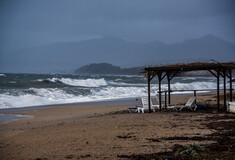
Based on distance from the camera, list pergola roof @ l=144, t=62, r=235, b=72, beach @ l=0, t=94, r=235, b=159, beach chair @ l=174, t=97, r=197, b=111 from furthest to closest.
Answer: beach chair @ l=174, t=97, r=197, b=111
pergola roof @ l=144, t=62, r=235, b=72
beach @ l=0, t=94, r=235, b=159

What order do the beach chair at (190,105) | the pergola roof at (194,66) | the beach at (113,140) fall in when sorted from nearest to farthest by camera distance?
1. the beach at (113,140)
2. the pergola roof at (194,66)
3. the beach chair at (190,105)

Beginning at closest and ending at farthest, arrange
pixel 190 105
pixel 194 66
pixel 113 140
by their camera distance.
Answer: pixel 113 140 < pixel 194 66 < pixel 190 105

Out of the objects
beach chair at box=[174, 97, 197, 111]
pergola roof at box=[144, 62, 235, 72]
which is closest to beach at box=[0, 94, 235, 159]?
pergola roof at box=[144, 62, 235, 72]

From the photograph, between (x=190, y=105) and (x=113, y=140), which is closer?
(x=113, y=140)

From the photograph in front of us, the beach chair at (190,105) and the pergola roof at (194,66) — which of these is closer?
the pergola roof at (194,66)

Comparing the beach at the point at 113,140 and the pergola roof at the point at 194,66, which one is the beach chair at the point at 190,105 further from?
the beach at the point at 113,140

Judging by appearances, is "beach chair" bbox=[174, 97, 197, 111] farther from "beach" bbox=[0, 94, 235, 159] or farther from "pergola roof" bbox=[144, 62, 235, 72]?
"beach" bbox=[0, 94, 235, 159]

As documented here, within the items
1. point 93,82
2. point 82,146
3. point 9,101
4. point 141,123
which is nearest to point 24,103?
point 9,101

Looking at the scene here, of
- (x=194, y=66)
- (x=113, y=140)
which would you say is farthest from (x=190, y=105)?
(x=113, y=140)

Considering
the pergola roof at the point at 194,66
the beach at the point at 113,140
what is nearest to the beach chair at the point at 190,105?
the pergola roof at the point at 194,66

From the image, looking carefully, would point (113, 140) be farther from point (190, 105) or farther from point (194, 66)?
point (190, 105)

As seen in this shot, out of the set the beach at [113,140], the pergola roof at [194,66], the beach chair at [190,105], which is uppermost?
the pergola roof at [194,66]

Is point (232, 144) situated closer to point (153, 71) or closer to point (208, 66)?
point (208, 66)

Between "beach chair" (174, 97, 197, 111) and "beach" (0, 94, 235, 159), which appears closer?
"beach" (0, 94, 235, 159)
